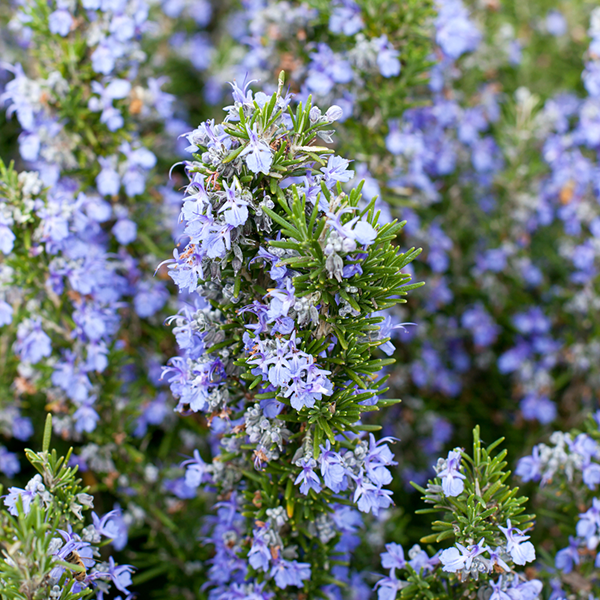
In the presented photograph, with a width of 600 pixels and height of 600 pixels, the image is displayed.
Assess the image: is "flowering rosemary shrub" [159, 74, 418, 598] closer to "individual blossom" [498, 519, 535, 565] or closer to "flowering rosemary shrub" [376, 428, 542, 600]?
"flowering rosemary shrub" [376, 428, 542, 600]

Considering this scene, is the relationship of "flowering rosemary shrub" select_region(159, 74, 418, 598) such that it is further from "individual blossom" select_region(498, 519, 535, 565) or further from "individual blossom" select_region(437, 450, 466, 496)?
"individual blossom" select_region(498, 519, 535, 565)

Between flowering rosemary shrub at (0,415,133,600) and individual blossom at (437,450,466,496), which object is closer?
flowering rosemary shrub at (0,415,133,600)

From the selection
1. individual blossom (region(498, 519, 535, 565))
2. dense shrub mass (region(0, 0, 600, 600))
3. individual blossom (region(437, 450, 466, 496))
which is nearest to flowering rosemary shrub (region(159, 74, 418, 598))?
dense shrub mass (region(0, 0, 600, 600))

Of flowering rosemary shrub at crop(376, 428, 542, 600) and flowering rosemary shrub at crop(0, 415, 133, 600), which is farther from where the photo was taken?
flowering rosemary shrub at crop(376, 428, 542, 600)

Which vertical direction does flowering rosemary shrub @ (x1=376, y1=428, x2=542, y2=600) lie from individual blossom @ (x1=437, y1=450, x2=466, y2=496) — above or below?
below

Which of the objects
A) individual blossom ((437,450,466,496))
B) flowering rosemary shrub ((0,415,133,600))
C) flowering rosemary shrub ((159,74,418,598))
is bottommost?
flowering rosemary shrub ((0,415,133,600))

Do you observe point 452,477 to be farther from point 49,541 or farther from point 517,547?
point 49,541

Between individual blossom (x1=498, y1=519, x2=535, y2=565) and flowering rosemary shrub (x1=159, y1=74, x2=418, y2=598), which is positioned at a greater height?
flowering rosemary shrub (x1=159, y1=74, x2=418, y2=598)

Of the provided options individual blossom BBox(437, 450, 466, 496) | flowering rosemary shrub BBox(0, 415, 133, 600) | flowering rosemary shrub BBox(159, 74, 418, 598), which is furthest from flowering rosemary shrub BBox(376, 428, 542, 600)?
flowering rosemary shrub BBox(0, 415, 133, 600)

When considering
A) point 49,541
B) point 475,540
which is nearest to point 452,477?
point 475,540

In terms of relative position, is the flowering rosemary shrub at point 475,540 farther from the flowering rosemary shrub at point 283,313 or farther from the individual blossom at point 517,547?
the flowering rosemary shrub at point 283,313
